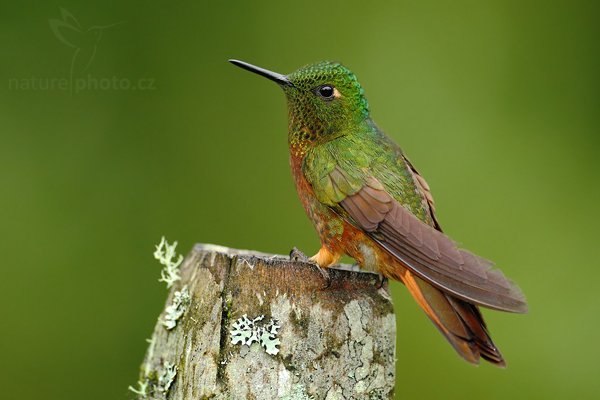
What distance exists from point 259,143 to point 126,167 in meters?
1.13

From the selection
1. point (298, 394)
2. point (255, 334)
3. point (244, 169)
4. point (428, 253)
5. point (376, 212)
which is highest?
point (244, 169)

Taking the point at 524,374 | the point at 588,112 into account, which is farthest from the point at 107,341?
the point at 588,112

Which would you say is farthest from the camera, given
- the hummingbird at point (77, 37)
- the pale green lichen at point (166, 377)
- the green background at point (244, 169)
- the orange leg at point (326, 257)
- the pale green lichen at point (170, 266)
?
the hummingbird at point (77, 37)

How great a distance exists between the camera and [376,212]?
12.0 ft

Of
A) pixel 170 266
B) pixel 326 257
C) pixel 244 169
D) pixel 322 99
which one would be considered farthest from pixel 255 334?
pixel 244 169

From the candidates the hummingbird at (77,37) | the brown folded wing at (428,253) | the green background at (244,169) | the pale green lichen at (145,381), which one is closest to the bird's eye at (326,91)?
the brown folded wing at (428,253)

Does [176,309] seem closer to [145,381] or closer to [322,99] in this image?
[145,381]

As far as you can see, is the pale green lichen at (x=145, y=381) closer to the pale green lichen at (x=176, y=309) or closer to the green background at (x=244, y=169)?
the pale green lichen at (x=176, y=309)

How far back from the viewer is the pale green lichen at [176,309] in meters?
3.17

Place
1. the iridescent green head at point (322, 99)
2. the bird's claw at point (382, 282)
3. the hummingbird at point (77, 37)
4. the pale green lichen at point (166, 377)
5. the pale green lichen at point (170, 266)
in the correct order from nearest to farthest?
the pale green lichen at point (166, 377) → the bird's claw at point (382, 282) → the pale green lichen at point (170, 266) → the iridescent green head at point (322, 99) → the hummingbird at point (77, 37)

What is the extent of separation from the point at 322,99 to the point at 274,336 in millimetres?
1666

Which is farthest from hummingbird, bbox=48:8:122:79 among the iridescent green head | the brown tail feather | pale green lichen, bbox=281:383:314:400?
pale green lichen, bbox=281:383:314:400

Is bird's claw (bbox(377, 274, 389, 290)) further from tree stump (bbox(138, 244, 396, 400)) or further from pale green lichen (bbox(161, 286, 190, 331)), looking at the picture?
pale green lichen (bbox(161, 286, 190, 331))

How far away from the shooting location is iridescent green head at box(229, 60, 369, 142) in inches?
164
